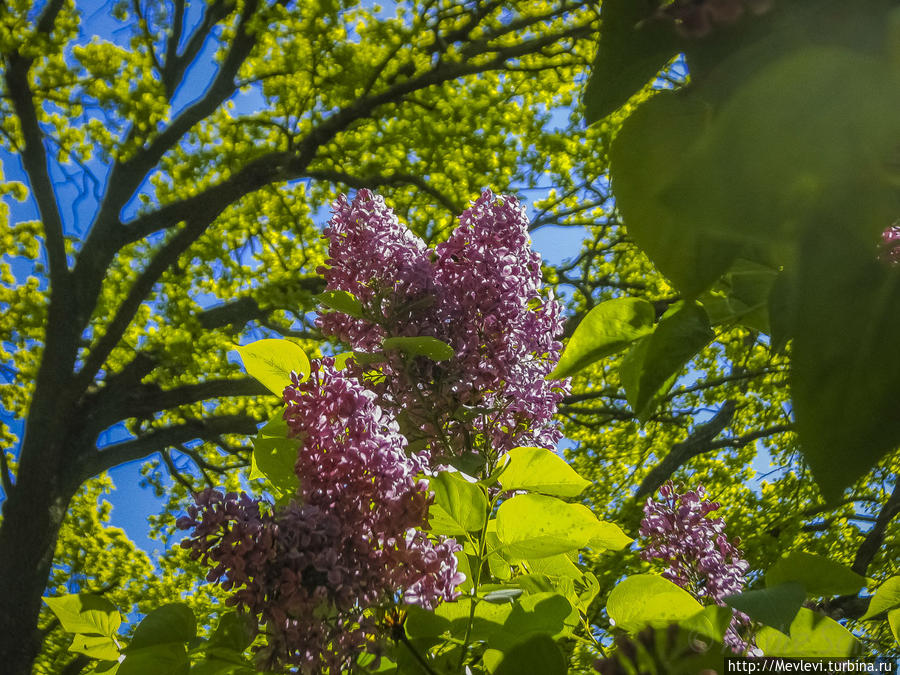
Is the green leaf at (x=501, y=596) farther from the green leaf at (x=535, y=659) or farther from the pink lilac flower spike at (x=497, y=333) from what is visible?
the pink lilac flower spike at (x=497, y=333)

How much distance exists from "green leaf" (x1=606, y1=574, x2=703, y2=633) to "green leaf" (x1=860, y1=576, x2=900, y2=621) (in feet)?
0.76

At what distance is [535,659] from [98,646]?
0.60 metres

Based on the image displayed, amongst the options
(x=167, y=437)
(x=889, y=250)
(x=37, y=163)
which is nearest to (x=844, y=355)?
(x=889, y=250)

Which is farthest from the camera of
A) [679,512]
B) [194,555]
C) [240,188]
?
[240,188]

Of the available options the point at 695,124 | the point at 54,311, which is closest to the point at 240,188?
the point at 54,311

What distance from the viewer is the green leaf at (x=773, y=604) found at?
56 cm

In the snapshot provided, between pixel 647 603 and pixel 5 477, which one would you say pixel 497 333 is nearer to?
pixel 647 603

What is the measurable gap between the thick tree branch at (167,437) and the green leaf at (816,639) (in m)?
6.32

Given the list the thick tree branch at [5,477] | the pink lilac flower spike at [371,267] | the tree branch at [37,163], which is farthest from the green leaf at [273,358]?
the thick tree branch at [5,477]

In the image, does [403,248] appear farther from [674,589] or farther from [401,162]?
[401,162]

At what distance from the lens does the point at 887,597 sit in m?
0.81

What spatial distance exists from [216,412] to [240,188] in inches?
125

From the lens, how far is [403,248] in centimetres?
111

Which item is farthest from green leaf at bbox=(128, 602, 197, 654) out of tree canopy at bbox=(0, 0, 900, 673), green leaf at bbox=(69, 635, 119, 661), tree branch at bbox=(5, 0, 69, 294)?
tree branch at bbox=(5, 0, 69, 294)
